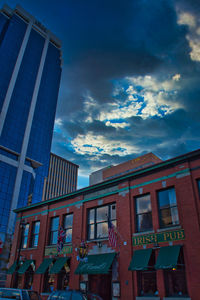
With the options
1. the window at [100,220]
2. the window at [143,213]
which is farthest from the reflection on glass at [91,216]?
the window at [143,213]

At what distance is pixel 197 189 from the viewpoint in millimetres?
16453

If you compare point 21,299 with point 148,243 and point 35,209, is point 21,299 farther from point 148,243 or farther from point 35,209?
point 35,209

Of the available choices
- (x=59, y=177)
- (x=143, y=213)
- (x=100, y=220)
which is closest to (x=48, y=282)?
(x=100, y=220)

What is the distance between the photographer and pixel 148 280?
54.9 ft

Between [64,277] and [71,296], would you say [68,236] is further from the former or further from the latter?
[71,296]

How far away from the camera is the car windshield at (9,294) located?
1572 cm

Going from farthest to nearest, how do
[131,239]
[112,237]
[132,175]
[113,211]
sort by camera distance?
[113,211], [132,175], [131,239], [112,237]

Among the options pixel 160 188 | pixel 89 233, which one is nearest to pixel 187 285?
pixel 160 188

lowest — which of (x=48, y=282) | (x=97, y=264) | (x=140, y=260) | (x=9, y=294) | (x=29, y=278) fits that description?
(x=9, y=294)

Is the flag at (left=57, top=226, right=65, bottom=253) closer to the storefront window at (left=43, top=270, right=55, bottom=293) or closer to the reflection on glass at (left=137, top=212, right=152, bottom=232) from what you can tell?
the storefront window at (left=43, top=270, right=55, bottom=293)

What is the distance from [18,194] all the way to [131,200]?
6584 cm

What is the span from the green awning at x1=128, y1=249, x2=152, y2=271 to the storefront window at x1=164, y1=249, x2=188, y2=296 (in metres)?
1.34

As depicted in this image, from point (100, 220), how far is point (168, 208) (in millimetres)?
6670

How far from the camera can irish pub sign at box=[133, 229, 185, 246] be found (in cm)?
1606
